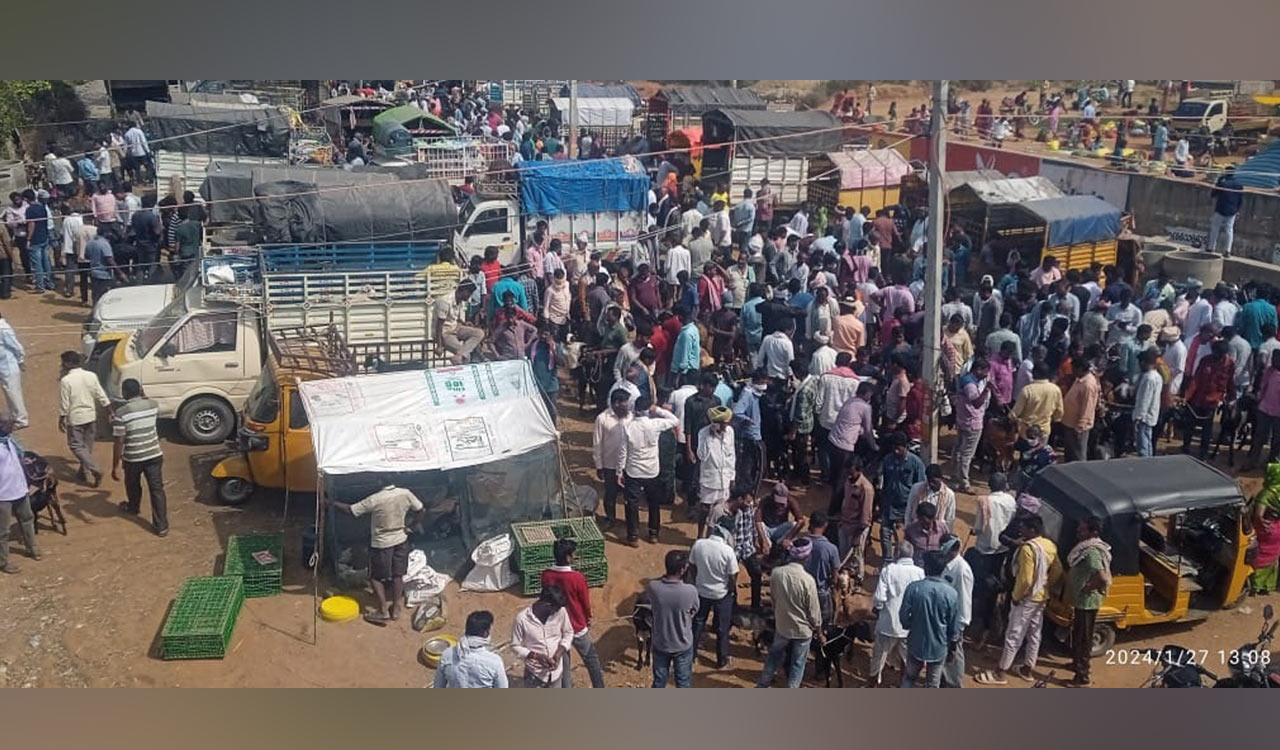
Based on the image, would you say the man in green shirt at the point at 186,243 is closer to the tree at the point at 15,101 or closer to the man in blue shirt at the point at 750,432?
the tree at the point at 15,101

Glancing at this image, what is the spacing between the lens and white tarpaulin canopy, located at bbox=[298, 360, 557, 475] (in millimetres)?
7766

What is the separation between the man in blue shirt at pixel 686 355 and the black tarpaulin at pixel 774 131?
32.1 feet

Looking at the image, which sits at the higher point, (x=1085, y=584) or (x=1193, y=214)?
(x=1193, y=214)

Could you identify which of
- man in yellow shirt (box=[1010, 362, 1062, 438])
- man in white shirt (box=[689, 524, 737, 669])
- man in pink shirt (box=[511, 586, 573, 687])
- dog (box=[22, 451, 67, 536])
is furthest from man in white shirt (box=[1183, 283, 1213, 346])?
dog (box=[22, 451, 67, 536])

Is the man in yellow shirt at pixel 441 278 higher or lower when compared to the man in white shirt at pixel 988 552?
higher

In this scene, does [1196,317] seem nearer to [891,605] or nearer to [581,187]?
[891,605]

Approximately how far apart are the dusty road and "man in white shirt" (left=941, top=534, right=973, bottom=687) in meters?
0.61

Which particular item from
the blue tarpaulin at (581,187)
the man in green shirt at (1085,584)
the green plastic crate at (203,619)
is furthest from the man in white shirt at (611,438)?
the blue tarpaulin at (581,187)

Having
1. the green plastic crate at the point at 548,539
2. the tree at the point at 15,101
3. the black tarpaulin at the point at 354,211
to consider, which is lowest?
the green plastic crate at the point at 548,539

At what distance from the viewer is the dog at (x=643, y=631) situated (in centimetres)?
734

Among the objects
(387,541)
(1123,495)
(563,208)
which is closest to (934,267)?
(1123,495)

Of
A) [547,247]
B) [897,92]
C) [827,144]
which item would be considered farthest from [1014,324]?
[897,92]

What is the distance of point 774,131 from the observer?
2034 cm

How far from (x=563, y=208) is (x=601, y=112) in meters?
10.0
